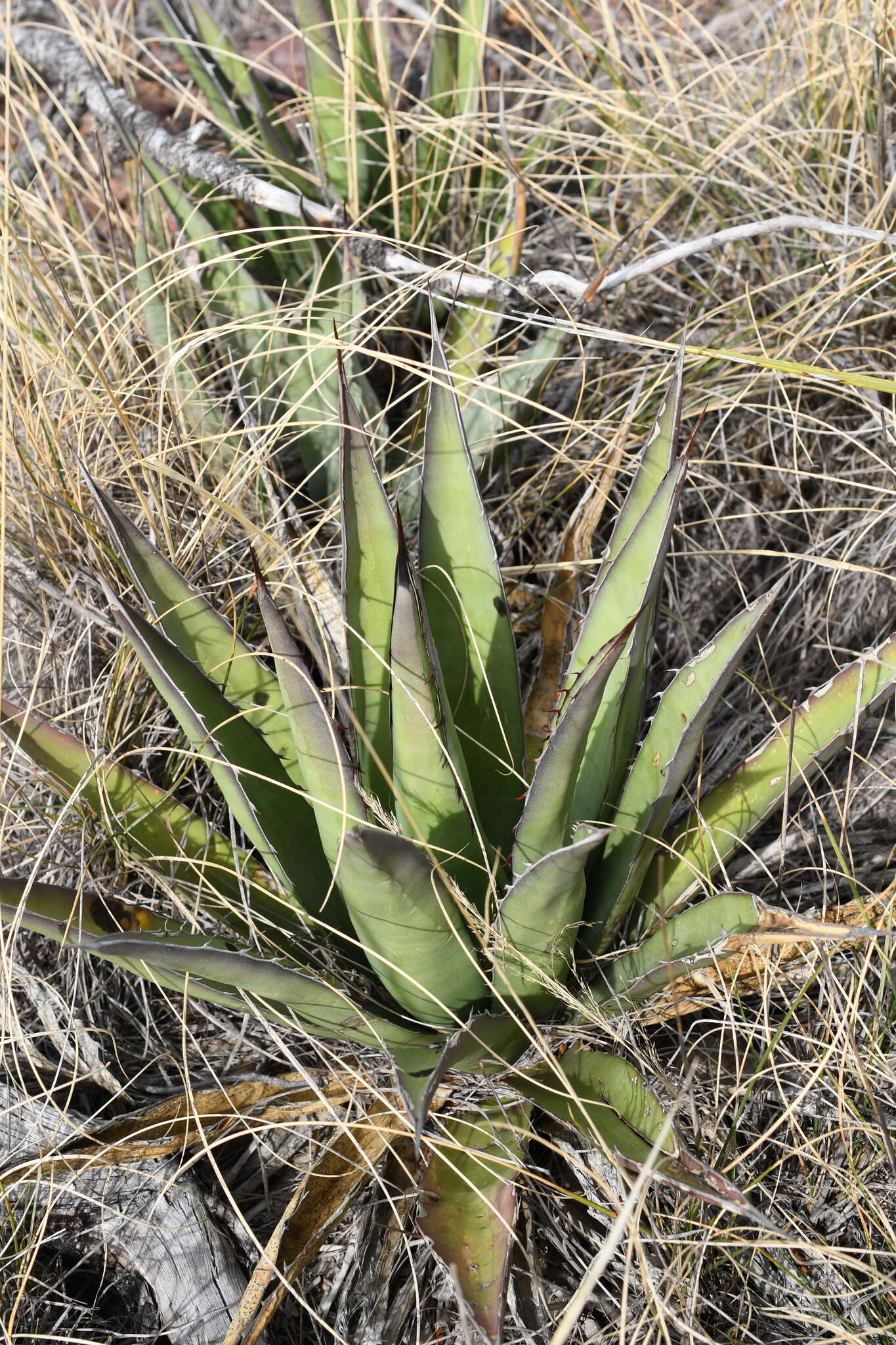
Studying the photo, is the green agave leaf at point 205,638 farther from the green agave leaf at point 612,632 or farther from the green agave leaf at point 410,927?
the green agave leaf at point 612,632

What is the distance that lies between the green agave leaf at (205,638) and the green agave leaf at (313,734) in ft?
0.43

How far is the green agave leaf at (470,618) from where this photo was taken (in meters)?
1.07

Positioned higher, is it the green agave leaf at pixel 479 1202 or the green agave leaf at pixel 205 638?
the green agave leaf at pixel 205 638

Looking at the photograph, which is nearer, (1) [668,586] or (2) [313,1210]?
(2) [313,1210]

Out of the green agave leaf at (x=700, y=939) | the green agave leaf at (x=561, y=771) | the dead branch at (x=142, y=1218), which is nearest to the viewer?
the green agave leaf at (x=561, y=771)

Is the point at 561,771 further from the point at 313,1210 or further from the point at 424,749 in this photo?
the point at 313,1210

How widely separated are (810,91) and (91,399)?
1430 mm

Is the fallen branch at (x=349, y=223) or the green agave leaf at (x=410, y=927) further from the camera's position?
the fallen branch at (x=349, y=223)

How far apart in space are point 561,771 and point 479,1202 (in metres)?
0.45

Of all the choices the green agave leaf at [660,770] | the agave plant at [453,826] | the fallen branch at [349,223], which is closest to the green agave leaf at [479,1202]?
the agave plant at [453,826]

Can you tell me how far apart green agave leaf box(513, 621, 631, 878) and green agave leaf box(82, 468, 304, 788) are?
0.33 m

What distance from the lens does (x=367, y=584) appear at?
3.58 feet

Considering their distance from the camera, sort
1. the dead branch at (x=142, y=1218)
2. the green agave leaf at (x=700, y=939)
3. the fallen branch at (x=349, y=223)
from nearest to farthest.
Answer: the green agave leaf at (x=700, y=939), the dead branch at (x=142, y=1218), the fallen branch at (x=349, y=223)

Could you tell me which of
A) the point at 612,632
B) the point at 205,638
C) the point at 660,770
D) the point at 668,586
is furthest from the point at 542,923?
the point at 668,586
